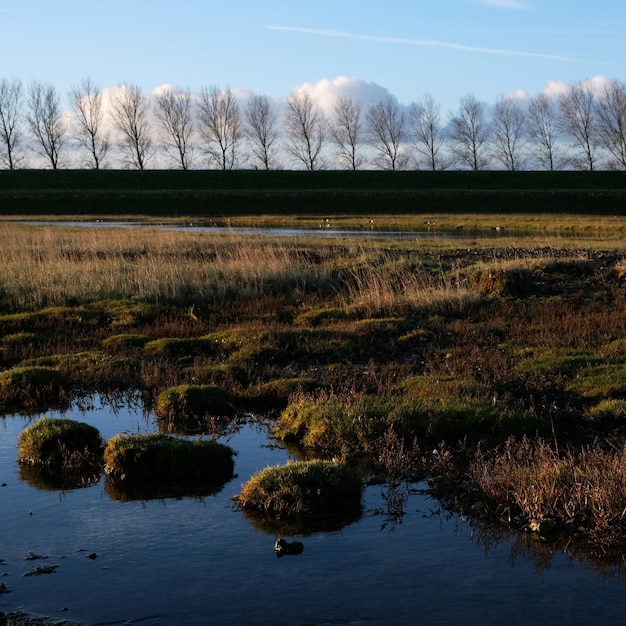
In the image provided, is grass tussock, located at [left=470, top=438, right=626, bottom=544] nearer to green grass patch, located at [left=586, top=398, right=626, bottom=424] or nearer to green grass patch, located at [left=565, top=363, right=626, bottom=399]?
green grass patch, located at [left=586, top=398, right=626, bottom=424]

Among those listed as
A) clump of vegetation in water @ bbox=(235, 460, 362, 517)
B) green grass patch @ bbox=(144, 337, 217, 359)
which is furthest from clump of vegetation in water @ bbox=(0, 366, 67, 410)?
clump of vegetation in water @ bbox=(235, 460, 362, 517)

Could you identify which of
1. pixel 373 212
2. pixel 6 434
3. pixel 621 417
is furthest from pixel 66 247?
pixel 373 212

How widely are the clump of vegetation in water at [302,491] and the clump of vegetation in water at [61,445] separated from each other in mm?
2444

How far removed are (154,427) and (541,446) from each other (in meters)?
5.51

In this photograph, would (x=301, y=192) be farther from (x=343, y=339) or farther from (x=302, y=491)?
(x=302, y=491)

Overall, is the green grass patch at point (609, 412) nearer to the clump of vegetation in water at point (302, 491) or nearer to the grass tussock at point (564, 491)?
the grass tussock at point (564, 491)

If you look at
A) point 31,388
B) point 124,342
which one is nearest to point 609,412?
point 31,388

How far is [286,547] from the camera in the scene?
8.14 m

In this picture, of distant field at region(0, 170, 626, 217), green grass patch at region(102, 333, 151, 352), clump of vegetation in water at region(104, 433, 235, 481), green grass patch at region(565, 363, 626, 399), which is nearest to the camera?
clump of vegetation in water at region(104, 433, 235, 481)

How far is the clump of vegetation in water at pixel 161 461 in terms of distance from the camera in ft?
34.1

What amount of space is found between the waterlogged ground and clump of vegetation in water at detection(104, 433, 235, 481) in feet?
2.41

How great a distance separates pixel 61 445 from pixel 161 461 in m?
1.45

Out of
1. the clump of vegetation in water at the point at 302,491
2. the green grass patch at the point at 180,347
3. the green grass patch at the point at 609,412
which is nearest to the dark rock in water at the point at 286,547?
the clump of vegetation in water at the point at 302,491

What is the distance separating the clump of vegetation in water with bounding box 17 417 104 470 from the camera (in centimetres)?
1085
